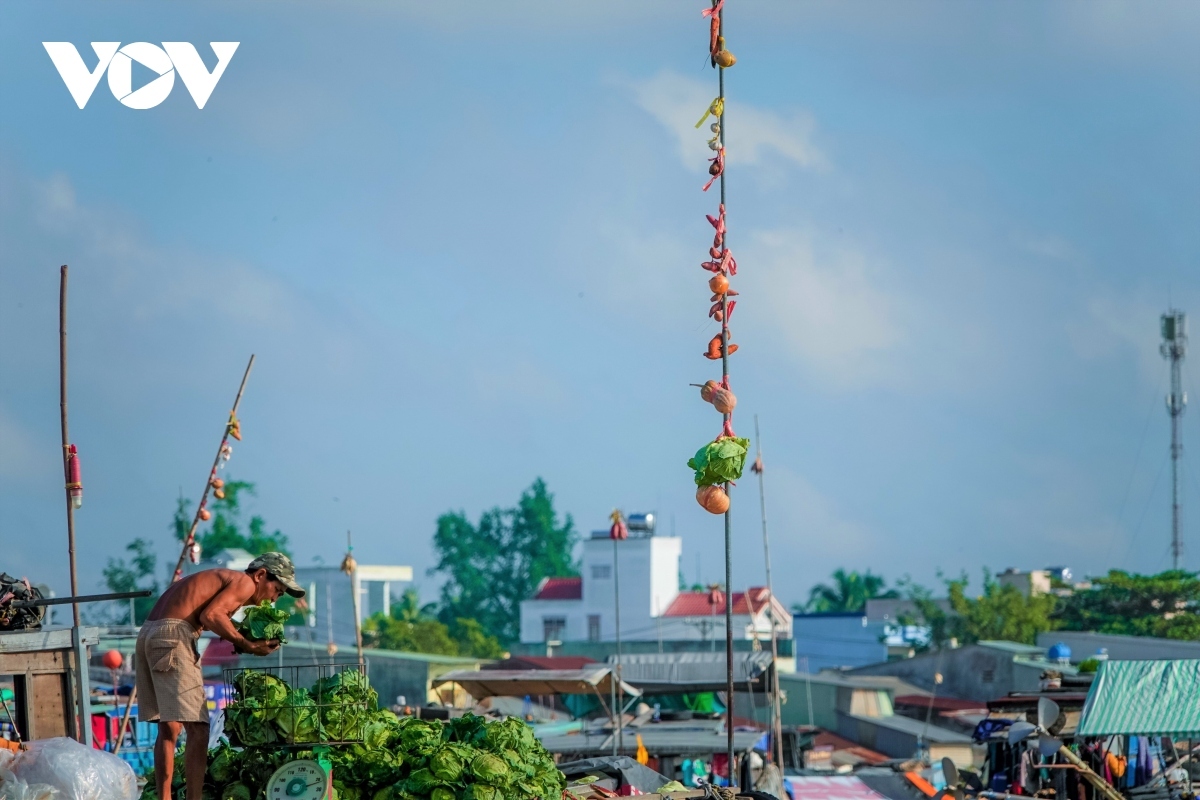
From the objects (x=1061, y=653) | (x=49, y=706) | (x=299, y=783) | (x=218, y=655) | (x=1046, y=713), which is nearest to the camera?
(x=299, y=783)

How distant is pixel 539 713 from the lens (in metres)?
32.8

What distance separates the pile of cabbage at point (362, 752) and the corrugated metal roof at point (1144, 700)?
32.0 feet

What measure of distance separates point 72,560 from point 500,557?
3017 inches

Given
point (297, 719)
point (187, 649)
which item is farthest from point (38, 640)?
point (297, 719)

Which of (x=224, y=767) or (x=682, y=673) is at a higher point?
(x=224, y=767)

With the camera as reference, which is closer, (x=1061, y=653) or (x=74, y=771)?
(x=74, y=771)

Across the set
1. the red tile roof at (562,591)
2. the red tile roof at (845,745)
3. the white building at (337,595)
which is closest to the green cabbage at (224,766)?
the red tile roof at (845,745)

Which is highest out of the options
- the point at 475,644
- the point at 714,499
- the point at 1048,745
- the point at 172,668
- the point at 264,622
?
the point at 714,499

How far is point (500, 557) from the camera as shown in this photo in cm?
8694

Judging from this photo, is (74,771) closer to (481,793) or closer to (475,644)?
(481,793)

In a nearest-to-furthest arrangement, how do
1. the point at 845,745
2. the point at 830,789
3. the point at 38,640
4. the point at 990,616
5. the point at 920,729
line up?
1. the point at 38,640
2. the point at 830,789
3. the point at 920,729
4. the point at 845,745
5. the point at 990,616

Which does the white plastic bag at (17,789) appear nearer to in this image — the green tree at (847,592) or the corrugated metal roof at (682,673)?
the corrugated metal roof at (682,673)

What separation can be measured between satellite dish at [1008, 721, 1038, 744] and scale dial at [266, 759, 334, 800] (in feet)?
33.1

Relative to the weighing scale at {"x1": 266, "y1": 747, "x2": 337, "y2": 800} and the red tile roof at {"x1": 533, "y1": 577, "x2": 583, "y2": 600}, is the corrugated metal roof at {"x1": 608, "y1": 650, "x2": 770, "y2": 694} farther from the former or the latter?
the red tile roof at {"x1": 533, "y1": 577, "x2": 583, "y2": 600}
